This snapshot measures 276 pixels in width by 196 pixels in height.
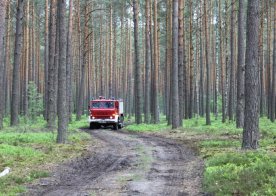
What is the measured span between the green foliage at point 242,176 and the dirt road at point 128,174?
0.43 meters

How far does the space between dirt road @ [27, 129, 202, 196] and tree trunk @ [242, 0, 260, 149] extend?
6.43ft

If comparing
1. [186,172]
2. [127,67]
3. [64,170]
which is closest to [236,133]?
[186,172]

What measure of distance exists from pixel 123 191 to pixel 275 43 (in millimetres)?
29087

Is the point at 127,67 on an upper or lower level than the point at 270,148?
upper

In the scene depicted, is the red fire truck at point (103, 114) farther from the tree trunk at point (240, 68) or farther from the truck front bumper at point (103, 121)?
the tree trunk at point (240, 68)

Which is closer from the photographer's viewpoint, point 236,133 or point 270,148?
point 270,148

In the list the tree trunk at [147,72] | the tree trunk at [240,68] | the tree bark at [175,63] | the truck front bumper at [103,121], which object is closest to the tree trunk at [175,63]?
the tree bark at [175,63]

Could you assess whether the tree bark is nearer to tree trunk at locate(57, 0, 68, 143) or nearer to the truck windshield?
the truck windshield

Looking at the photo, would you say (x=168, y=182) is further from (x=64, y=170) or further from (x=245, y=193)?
(x=64, y=170)

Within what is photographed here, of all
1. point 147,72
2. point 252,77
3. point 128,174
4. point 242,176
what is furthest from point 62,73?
point 147,72

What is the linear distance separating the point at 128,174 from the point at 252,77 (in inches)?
216

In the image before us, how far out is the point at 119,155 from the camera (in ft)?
45.9

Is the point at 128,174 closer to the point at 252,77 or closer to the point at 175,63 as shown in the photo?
the point at 252,77

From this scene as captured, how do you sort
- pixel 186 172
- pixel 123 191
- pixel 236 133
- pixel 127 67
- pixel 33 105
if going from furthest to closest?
1. pixel 127 67
2. pixel 33 105
3. pixel 236 133
4. pixel 186 172
5. pixel 123 191
